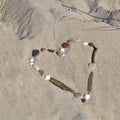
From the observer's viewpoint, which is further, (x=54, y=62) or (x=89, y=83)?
(x=54, y=62)

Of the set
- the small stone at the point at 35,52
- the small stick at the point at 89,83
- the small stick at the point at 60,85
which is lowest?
the small stick at the point at 60,85

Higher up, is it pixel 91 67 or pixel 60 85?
pixel 91 67

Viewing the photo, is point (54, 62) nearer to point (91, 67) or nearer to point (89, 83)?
point (91, 67)

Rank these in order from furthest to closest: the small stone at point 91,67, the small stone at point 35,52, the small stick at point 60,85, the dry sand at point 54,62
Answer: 1. the small stone at point 35,52
2. the small stone at point 91,67
3. the small stick at point 60,85
4. the dry sand at point 54,62

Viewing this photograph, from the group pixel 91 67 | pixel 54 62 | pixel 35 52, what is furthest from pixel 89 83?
pixel 35 52

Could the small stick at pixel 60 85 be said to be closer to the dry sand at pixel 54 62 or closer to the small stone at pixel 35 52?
the dry sand at pixel 54 62

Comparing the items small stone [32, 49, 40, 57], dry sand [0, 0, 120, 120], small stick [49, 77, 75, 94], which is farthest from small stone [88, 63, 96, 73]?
small stone [32, 49, 40, 57]

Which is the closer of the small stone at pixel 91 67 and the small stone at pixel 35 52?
the small stone at pixel 91 67

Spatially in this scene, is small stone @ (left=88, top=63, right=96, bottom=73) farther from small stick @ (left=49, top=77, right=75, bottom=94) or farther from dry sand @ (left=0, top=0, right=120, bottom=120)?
small stick @ (left=49, top=77, right=75, bottom=94)

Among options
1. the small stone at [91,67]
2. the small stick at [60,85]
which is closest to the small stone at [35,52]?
the small stick at [60,85]

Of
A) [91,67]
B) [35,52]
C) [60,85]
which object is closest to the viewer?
[60,85]
